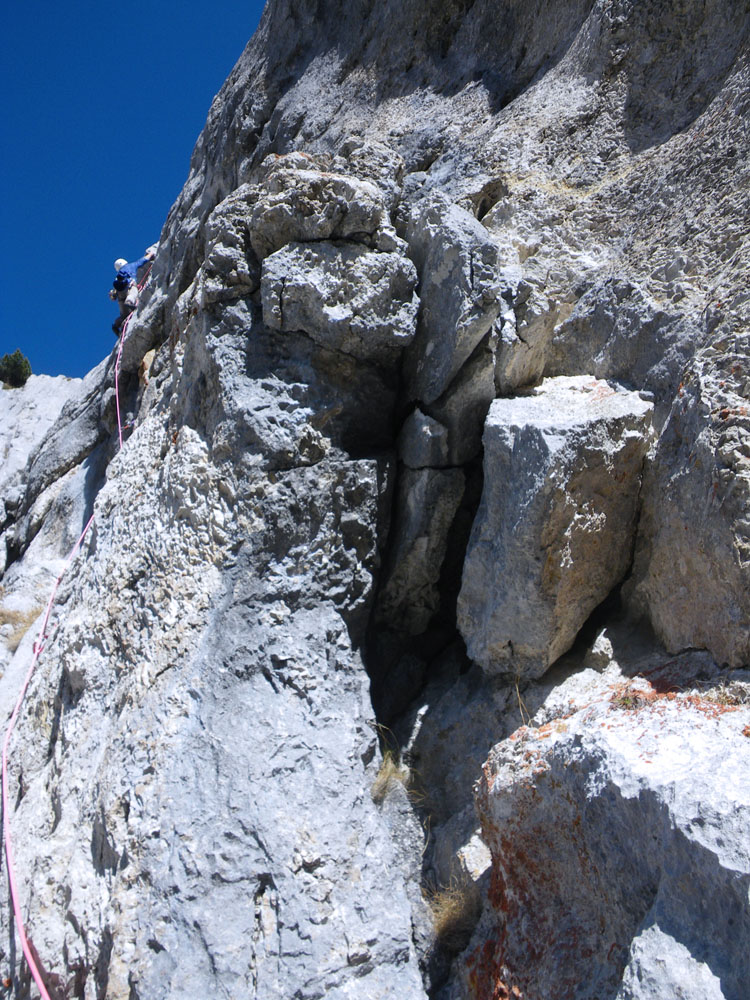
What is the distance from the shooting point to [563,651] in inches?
200

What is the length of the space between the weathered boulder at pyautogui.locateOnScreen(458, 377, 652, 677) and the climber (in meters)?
10.5

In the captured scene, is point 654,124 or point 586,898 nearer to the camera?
point 586,898

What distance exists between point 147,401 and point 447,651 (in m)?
4.38

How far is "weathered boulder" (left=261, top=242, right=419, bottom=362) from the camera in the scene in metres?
5.82

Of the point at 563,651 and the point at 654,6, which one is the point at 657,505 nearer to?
the point at 563,651

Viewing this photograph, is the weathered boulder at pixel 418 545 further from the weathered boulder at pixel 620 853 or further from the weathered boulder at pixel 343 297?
the weathered boulder at pixel 620 853

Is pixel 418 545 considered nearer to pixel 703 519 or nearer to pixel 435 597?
pixel 435 597

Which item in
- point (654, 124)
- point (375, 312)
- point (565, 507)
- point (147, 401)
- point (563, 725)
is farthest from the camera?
point (147, 401)

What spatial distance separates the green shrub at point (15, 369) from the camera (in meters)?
23.1

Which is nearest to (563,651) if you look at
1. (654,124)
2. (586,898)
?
(586,898)

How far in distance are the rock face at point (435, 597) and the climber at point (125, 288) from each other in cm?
695

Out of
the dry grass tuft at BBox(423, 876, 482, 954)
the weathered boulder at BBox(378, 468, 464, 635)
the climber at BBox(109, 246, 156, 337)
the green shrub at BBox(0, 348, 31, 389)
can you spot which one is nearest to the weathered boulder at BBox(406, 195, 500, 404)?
the weathered boulder at BBox(378, 468, 464, 635)

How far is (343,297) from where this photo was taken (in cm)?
589

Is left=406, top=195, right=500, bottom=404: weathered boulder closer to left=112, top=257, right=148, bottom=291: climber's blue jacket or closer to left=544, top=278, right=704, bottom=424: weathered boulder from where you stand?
left=544, top=278, right=704, bottom=424: weathered boulder
